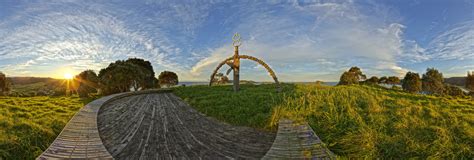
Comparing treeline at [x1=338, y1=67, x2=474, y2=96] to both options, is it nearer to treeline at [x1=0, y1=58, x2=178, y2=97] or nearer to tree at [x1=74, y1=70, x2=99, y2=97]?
treeline at [x1=0, y1=58, x2=178, y2=97]

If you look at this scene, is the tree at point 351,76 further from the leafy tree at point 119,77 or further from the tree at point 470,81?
the leafy tree at point 119,77

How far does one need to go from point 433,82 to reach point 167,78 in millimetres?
47868

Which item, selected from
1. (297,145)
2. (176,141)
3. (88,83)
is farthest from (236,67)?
(88,83)

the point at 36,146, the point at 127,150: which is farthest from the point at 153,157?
the point at 36,146

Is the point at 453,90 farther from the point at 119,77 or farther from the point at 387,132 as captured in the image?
the point at 119,77

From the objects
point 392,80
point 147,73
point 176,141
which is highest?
point 147,73

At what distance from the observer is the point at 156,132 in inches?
272

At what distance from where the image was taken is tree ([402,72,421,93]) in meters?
38.2

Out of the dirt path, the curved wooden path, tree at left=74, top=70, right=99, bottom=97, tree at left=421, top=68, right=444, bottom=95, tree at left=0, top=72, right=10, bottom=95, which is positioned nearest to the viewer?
the curved wooden path

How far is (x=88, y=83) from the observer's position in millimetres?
26594

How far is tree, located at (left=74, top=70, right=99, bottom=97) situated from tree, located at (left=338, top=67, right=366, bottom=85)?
3576 cm

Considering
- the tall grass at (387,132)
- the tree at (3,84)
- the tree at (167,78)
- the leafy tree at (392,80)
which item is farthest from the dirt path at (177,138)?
the leafy tree at (392,80)

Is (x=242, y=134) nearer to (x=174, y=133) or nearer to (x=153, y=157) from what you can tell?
(x=174, y=133)

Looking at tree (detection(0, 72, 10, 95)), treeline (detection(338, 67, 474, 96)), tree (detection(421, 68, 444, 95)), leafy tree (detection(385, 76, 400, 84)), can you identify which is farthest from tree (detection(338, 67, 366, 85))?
tree (detection(0, 72, 10, 95))
